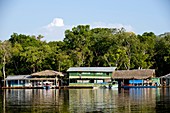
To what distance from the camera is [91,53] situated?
7681 cm

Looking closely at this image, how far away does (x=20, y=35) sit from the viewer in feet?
289

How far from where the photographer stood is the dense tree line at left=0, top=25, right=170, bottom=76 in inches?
2901

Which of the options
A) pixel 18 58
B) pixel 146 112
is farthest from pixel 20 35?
pixel 146 112

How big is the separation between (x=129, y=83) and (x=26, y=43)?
24.0 metres

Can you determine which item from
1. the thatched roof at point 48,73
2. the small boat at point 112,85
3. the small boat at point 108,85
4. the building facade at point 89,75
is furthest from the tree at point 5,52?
the small boat at point 112,85

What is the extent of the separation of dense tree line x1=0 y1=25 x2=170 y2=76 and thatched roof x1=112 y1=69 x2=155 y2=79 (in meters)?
3.19

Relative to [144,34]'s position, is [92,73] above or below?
below

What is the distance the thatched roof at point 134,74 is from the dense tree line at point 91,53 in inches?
126

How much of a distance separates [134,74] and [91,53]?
11.0m

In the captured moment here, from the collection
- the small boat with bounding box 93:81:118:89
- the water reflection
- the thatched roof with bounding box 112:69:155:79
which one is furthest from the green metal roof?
the water reflection

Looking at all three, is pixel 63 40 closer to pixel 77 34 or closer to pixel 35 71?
pixel 77 34

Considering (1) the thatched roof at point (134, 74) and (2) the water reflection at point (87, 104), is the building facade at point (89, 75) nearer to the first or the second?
(1) the thatched roof at point (134, 74)

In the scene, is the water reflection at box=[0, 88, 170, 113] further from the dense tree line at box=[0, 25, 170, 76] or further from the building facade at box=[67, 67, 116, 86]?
the dense tree line at box=[0, 25, 170, 76]

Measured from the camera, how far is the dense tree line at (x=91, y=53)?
242 ft
